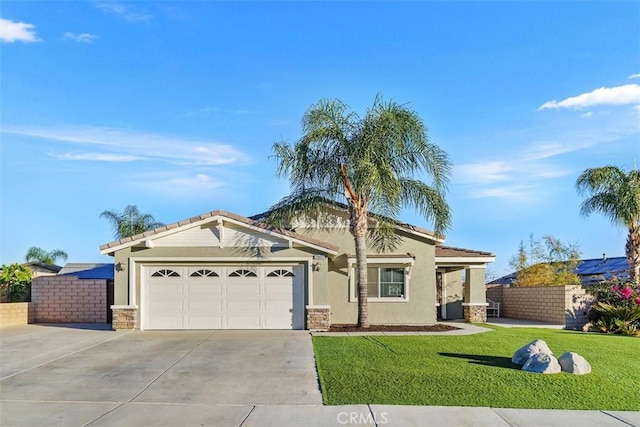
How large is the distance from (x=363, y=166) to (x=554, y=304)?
10008 mm

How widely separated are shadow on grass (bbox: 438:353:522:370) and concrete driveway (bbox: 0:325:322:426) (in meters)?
3.26

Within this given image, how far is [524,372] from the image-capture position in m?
10.1

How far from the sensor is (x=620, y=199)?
2134 centimetres

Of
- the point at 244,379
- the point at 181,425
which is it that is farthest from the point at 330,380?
the point at 181,425

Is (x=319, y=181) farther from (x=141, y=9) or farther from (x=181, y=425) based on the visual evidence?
(x=181, y=425)

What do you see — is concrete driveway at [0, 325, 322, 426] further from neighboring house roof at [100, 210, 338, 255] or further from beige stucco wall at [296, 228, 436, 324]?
beige stucco wall at [296, 228, 436, 324]

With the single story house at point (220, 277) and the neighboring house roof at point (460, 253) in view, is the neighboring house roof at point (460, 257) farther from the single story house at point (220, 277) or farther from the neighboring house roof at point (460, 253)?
the single story house at point (220, 277)

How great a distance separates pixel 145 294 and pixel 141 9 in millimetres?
8397

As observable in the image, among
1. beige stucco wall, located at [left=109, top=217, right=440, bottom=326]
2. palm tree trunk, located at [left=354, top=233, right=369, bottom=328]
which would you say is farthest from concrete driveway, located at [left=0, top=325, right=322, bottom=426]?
beige stucco wall, located at [left=109, top=217, right=440, bottom=326]

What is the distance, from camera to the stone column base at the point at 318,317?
16.9 m

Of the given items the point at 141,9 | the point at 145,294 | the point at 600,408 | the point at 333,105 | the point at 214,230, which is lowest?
the point at 600,408

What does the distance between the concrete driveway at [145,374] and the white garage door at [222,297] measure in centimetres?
147

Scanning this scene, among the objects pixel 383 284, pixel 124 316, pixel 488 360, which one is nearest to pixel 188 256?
pixel 124 316

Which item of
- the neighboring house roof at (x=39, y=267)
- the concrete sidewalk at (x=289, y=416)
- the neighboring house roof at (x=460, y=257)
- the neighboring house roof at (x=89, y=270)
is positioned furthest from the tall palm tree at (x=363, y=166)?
the neighboring house roof at (x=39, y=267)
